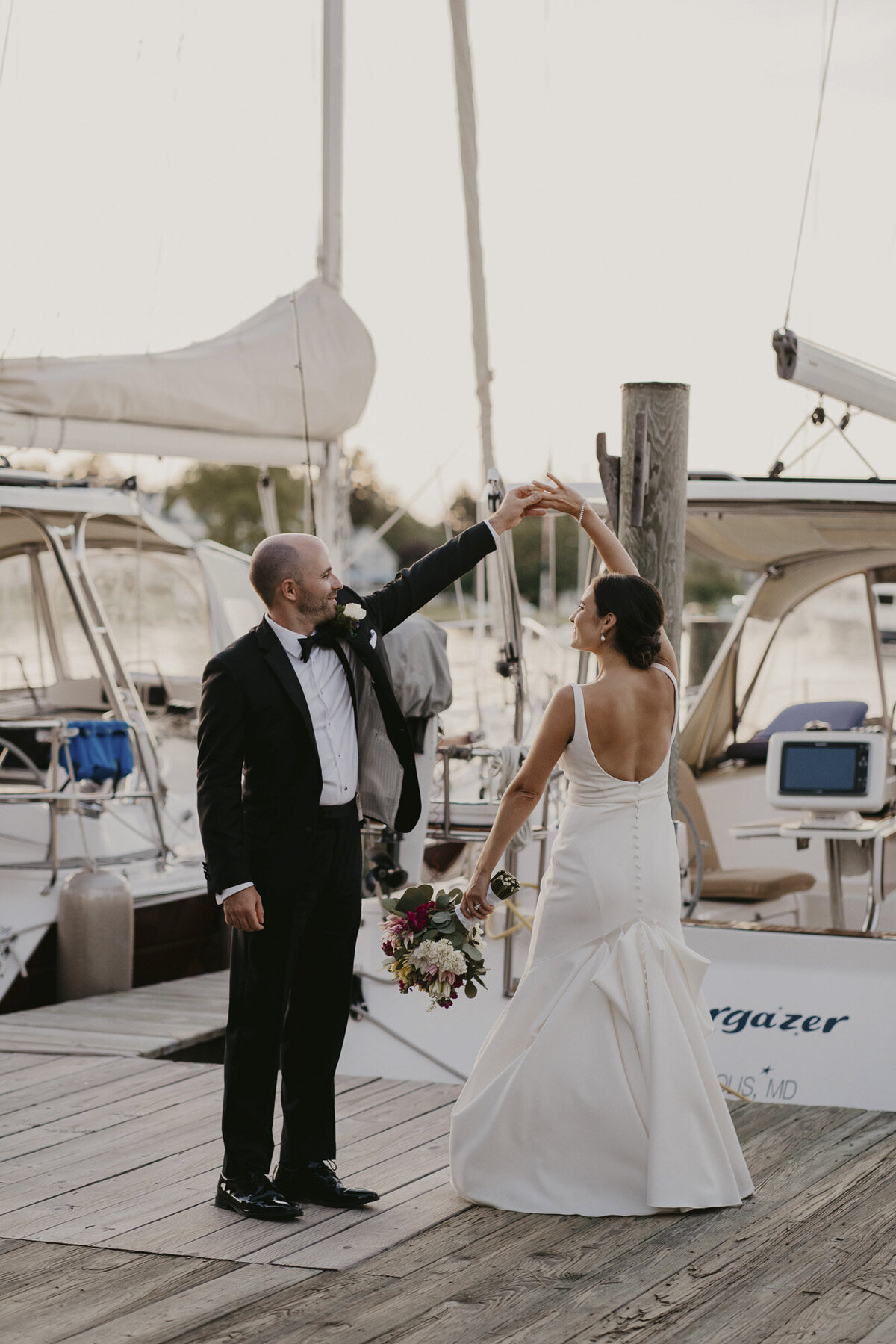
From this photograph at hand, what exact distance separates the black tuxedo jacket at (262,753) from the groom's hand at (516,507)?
57cm

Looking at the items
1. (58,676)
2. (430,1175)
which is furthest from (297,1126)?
(58,676)

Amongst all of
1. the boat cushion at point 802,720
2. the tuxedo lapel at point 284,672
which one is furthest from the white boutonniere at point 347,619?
the boat cushion at point 802,720

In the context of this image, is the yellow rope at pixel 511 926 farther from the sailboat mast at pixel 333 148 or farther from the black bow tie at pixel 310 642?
the sailboat mast at pixel 333 148

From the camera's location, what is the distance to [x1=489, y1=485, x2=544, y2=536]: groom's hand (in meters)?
5.00

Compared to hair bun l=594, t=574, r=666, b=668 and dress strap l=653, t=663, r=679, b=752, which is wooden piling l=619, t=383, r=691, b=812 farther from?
hair bun l=594, t=574, r=666, b=668

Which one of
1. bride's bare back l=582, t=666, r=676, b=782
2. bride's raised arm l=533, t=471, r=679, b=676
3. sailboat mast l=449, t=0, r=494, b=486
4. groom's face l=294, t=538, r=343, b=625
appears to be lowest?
bride's bare back l=582, t=666, r=676, b=782

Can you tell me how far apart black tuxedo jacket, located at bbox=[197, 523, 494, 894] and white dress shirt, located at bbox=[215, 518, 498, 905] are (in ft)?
0.12

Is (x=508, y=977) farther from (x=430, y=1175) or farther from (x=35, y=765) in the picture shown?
(x=35, y=765)

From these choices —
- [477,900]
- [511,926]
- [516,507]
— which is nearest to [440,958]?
[477,900]

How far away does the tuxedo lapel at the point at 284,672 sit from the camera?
4504 mm

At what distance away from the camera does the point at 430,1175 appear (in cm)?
508

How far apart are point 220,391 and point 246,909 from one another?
507cm

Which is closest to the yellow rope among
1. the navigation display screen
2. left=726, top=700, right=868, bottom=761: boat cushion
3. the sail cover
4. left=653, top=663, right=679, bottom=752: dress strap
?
the navigation display screen

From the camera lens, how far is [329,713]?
15.1 feet
